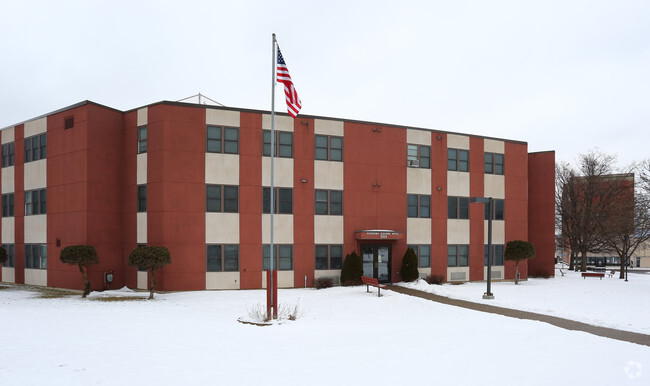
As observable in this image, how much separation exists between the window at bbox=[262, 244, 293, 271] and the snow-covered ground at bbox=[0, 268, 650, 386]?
5854mm

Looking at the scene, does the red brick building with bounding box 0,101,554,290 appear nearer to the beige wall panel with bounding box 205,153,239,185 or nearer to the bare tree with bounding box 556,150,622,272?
the beige wall panel with bounding box 205,153,239,185

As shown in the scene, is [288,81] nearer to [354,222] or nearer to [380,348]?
[380,348]

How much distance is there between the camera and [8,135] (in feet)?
93.6

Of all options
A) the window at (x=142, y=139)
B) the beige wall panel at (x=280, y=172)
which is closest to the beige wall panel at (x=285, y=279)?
the beige wall panel at (x=280, y=172)

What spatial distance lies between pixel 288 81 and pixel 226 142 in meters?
9.32

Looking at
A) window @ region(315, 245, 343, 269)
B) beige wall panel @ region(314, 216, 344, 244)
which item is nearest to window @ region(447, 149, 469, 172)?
beige wall panel @ region(314, 216, 344, 244)

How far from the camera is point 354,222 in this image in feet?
88.3

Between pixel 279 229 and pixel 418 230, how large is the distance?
9.62m

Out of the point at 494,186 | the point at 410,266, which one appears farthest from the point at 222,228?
the point at 494,186

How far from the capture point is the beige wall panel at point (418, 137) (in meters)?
28.8

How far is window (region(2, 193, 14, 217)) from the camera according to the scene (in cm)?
2845

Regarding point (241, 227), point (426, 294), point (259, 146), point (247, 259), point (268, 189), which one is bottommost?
point (426, 294)

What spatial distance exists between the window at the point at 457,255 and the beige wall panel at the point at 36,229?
25.8 meters

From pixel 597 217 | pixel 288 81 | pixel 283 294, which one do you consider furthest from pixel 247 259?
pixel 597 217
